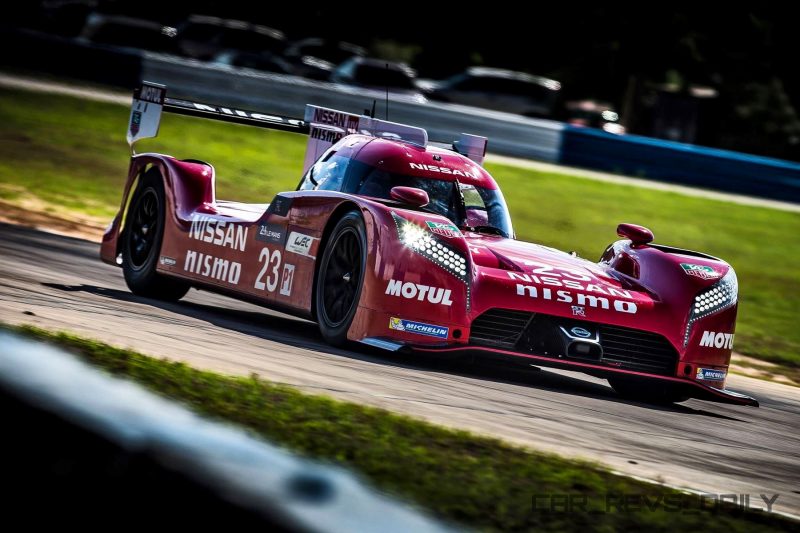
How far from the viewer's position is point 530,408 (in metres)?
6.66

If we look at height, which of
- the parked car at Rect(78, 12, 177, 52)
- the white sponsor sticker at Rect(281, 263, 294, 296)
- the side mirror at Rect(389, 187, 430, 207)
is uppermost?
the parked car at Rect(78, 12, 177, 52)

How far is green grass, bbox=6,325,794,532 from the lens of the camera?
169 inches

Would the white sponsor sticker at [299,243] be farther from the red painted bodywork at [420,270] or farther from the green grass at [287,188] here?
the green grass at [287,188]

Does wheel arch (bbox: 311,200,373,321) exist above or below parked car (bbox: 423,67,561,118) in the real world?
below

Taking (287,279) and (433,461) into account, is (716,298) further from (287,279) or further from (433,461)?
(433,461)

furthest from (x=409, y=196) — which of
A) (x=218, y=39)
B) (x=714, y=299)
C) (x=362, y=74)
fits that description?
(x=218, y=39)

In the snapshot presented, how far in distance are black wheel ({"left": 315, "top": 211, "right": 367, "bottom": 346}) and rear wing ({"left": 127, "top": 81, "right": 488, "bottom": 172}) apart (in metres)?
2.01

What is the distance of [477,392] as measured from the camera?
691cm

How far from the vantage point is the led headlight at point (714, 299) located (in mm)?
7871

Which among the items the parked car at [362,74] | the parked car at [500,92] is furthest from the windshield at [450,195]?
the parked car at [500,92]
